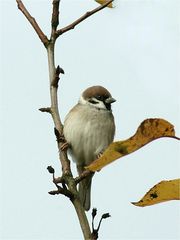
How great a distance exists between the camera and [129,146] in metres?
1.43

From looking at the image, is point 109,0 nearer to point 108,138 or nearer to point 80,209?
point 80,209

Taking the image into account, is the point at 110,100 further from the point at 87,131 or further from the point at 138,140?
the point at 138,140

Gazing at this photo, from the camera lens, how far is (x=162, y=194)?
1.59 meters

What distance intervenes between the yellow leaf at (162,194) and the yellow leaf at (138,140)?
0.16m

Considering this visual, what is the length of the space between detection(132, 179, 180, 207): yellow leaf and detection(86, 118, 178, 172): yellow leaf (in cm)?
16

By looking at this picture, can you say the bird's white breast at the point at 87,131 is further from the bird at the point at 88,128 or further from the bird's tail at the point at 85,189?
the bird's tail at the point at 85,189

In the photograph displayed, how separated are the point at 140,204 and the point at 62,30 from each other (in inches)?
42.4

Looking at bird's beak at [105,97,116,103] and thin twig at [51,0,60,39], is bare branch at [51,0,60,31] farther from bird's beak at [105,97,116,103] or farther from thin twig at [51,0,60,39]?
bird's beak at [105,97,116,103]

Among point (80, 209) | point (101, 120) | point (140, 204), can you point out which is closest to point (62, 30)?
point (80, 209)

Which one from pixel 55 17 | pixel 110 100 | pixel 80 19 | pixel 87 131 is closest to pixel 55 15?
pixel 55 17

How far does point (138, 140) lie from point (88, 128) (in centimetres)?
285

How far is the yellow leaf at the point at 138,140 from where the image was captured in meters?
1.42

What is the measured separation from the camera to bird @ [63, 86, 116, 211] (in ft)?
13.8

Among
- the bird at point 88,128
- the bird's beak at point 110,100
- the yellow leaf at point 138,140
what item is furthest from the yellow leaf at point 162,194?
the bird's beak at point 110,100
